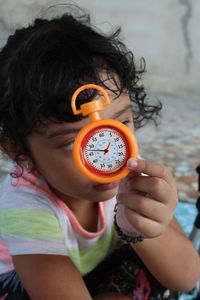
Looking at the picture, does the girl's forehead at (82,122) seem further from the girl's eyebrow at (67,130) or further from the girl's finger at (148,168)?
the girl's finger at (148,168)

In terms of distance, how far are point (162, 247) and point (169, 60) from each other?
2244mm

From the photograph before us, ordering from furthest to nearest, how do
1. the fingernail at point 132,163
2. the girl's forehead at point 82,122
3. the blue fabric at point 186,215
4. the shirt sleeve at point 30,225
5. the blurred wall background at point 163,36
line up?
the blurred wall background at point 163,36 < the blue fabric at point 186,215 < the shirt sleeve at point 30,225 < the girl's forehead at point 82,122 < the fingernail at point 132,163

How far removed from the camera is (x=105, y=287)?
961mm

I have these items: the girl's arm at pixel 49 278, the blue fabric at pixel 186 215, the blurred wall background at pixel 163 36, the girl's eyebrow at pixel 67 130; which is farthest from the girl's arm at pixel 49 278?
the blurred wall background at pixel 163 36

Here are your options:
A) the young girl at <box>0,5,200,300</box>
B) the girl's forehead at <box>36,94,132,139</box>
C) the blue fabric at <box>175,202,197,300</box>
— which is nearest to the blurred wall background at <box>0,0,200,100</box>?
the blue fabric at <box>175,202,197,300</box>

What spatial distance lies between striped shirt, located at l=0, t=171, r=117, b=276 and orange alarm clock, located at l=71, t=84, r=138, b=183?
0.28 m

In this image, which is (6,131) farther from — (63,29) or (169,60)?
(169,60)

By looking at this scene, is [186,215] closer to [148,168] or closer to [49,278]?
[49,278]

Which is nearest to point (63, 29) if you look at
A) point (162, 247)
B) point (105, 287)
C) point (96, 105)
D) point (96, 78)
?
point (96, 78)

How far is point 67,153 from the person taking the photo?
70cm

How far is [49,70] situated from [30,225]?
0.33m

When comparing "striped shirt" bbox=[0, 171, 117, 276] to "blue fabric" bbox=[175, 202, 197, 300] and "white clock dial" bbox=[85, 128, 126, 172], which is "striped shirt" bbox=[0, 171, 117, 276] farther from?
→ "blue fabric" bbox=[175, 202, 197, 300]

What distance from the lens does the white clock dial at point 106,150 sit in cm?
59

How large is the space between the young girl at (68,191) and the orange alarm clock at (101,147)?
0.11 ft
